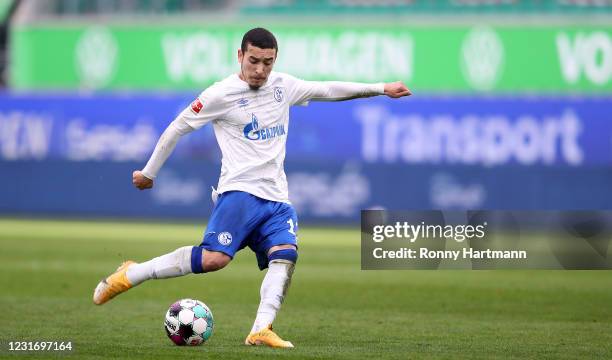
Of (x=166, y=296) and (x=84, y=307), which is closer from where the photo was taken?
(x=84, y=307)

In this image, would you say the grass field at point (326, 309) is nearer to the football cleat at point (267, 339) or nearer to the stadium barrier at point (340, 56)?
the football cleat at point (267, 339)

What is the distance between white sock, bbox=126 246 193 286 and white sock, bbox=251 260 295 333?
1.74ft

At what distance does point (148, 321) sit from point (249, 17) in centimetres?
2199

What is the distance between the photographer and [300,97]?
27.7 feet

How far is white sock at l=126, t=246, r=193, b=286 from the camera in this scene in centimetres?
819

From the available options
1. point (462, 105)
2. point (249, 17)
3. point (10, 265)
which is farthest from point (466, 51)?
point (10, 265)

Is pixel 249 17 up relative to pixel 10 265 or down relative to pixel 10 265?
up

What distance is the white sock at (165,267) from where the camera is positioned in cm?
819

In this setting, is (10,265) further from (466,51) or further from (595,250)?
(466,51)

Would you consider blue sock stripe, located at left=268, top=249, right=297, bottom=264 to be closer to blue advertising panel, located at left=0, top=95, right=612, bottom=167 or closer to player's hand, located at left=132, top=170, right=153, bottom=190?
player's hand, located at left=132, top=170, right=153, bottom=190

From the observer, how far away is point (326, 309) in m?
11.3

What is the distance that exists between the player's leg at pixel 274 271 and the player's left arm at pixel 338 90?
2.55 feet

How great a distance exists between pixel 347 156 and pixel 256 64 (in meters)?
19.6

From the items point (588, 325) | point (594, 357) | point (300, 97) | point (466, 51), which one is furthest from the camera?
point (466, 51)
